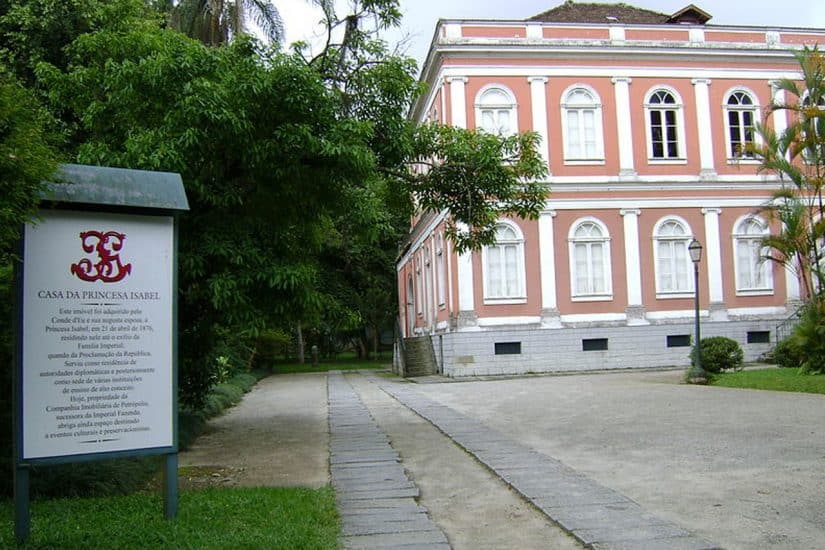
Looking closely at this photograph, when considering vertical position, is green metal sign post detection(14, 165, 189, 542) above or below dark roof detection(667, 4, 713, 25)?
below

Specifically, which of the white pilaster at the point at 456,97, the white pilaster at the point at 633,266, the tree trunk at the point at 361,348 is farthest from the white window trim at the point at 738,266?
the tree trunk at the point at 361,348

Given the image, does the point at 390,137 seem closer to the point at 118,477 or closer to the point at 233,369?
the point at 118,477

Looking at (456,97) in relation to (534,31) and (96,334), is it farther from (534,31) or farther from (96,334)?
(96,334)

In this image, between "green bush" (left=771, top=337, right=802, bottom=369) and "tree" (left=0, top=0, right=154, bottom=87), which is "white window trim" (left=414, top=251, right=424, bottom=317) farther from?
"tree" (left=0, top=0, right=154, bottom=87)

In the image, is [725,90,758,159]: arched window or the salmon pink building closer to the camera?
the salmon pink building

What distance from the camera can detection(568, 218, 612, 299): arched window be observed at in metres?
26.3

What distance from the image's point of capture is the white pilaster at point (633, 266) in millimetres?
26344

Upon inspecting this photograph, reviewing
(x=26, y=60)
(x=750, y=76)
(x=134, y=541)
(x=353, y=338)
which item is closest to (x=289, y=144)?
(x=134, y=541)

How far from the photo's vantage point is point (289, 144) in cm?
893

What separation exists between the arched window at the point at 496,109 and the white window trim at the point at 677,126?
16.1ft

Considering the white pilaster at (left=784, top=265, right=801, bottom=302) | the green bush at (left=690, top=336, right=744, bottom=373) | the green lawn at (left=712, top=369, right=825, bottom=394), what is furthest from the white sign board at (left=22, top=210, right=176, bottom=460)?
the white pilaster at (left=784, top=265, right=801, bottom=302)

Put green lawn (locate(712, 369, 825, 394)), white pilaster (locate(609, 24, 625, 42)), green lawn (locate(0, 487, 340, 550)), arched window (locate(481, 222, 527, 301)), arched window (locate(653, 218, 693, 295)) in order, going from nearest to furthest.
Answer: green lawn (locate(0, 487, 340, 550)), green lawn (locate(712, 369, 825, 394)), arched window (locate(481, 222, 527, 301)), arched window (locate(653, 218, 693, 295)), white pilaster (locate(609, 24, 625, 42))

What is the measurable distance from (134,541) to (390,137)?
685cm

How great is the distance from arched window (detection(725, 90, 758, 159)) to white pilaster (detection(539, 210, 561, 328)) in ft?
24.2
